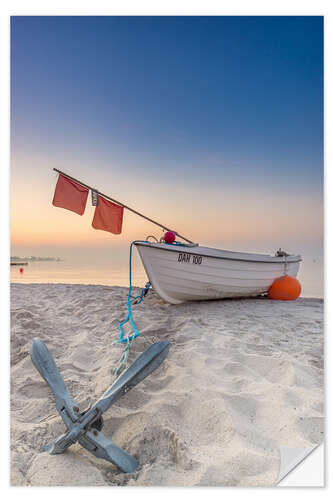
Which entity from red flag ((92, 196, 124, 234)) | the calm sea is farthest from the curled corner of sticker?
red flag ((92, 196, 124, 234))

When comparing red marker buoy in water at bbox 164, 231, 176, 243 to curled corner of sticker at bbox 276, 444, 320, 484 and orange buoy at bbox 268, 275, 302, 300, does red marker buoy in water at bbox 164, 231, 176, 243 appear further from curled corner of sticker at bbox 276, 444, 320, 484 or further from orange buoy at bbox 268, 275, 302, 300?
curled corner of sticker at bbox 276, 444, 320, 484

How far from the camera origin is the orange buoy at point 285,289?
14.6ft

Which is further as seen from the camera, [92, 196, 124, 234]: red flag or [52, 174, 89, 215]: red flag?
[92, 196, 124, 234]: red flag

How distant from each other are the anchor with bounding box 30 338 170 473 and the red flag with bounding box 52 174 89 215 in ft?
A: 5.54

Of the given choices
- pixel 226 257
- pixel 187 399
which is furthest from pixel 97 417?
pixel 226 257

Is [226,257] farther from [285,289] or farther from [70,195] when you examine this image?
[70,195]

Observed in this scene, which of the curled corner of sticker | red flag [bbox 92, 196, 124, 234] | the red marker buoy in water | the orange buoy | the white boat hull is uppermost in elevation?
red flag [bbox 92, 196, 124, 234]

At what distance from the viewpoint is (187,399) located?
172 cm

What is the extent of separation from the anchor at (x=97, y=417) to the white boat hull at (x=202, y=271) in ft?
6.69

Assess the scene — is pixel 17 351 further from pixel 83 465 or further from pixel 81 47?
pixel 81 47

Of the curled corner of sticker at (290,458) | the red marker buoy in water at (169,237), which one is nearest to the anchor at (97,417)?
the curled corner of sticker at (290,458)

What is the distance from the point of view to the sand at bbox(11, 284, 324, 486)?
1.31m
